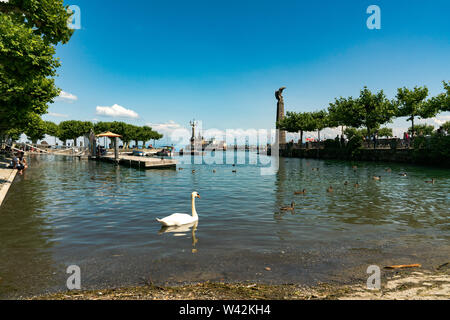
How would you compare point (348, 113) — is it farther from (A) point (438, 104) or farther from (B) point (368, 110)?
(A) point (438, 104)

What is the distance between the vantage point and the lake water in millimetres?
6215

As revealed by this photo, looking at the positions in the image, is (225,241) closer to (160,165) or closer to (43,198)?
(43,198)

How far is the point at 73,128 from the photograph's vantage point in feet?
309

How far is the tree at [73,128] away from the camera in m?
94.2

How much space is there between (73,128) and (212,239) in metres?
100

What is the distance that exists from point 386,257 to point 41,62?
15.3 metres

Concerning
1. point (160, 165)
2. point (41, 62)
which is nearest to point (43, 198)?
point (41, 62)

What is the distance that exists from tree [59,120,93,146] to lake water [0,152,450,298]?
87.7 m

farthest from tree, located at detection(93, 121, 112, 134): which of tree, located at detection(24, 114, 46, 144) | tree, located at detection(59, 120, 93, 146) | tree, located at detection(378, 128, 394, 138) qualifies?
tree, located at detection(378, 128, 394, 138)

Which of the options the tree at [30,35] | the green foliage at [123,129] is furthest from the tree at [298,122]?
the tree at [30,35]

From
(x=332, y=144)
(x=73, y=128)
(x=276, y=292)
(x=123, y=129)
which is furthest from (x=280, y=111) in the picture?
(x=276, y=292)

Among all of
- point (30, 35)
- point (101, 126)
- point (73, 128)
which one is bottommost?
point (30, 35)

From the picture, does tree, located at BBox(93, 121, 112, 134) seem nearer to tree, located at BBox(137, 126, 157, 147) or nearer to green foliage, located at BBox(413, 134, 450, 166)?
tree, located at BBox(137, 126, 157, 147)

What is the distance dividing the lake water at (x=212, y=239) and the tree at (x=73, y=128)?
87.7 meters
